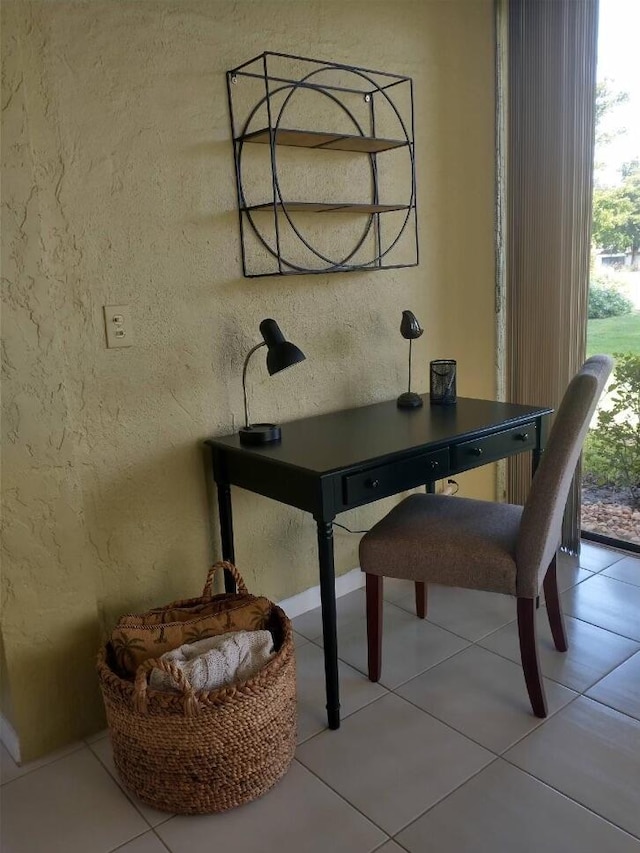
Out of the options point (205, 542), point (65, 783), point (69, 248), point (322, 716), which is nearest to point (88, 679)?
point (65, 783)

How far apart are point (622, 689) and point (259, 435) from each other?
1.28 meters

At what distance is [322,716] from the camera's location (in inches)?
77.0

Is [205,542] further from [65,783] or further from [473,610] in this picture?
[473,610]

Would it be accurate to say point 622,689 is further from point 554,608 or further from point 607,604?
point 607,604

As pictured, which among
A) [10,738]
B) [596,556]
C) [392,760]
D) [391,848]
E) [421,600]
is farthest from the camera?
[596,556]

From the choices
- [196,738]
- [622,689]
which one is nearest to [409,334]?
[622,689]

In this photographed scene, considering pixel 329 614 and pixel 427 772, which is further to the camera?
pixel 329 614

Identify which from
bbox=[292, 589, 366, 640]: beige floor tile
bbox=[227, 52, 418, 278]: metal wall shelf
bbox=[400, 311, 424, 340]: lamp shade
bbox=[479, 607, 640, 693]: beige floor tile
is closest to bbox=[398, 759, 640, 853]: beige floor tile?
bbox=[479, 607, 640, 693]: beige floor tile

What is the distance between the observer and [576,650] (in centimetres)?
220

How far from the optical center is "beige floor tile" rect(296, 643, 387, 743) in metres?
1.94

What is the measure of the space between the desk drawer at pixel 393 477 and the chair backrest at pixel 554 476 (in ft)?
0.93

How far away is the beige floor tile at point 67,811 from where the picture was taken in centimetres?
157

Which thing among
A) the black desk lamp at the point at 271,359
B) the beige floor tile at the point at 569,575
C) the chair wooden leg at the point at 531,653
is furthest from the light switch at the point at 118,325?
the beige floor tile at the point at 569,575

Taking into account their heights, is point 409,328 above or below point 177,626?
above
